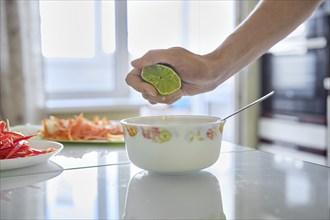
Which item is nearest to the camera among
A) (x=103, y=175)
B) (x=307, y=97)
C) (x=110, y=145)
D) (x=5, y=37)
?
(x=103, y=175)

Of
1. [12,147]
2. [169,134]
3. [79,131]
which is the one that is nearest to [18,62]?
[79,131]

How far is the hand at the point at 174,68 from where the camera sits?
73cm

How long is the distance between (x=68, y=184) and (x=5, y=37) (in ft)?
5.46

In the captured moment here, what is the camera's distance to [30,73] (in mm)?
2139

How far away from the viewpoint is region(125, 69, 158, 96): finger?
764 mm

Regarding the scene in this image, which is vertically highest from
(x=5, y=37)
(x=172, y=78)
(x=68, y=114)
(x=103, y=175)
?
(x=5, y=37)

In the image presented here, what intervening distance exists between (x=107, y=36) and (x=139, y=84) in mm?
1948

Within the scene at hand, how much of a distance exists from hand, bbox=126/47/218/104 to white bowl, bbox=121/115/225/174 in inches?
6.3

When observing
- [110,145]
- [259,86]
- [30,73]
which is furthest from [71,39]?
[110,145]

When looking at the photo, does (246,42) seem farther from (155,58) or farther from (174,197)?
(174,197)

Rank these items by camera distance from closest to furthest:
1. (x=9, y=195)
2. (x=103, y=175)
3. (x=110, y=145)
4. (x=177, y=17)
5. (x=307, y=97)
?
(x=9, y=195)
(x=103, y=175)
(x=110, y=145)
(x=307, y=97)
(x=177, y=17)

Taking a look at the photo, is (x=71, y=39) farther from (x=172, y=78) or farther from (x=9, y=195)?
(x=9, y=195)

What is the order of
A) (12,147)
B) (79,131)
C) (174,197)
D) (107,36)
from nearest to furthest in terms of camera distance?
(174,197) → (12,147) → (79,131) → (107,36)

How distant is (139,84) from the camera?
2.51 ft
